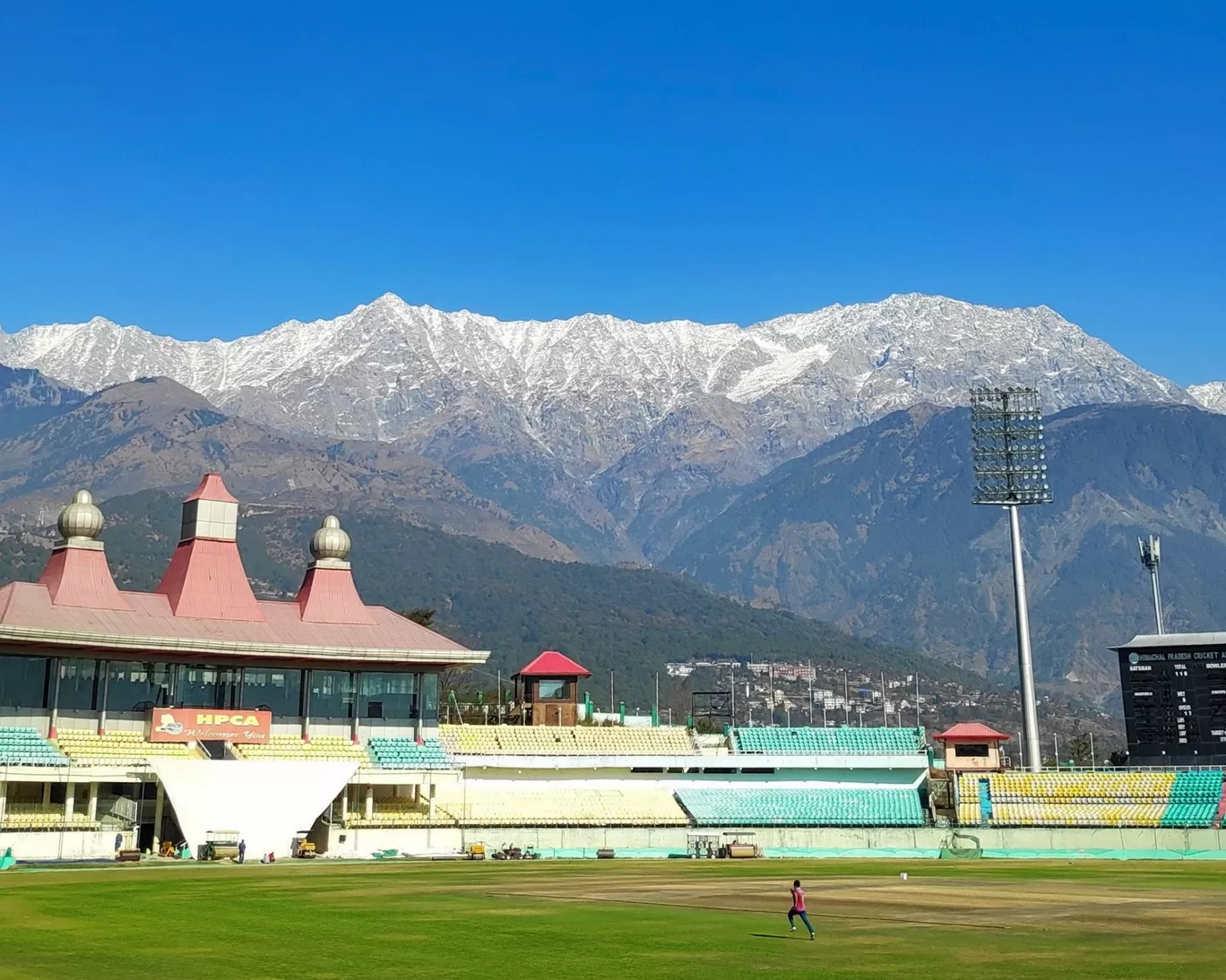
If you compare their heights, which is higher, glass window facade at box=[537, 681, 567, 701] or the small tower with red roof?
the small tower with red roof

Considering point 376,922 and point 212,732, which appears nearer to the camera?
point 376,922

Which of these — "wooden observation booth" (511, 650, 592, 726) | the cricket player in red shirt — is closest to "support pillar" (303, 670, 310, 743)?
"wooden observation booth" (511, 650, 592, 726)

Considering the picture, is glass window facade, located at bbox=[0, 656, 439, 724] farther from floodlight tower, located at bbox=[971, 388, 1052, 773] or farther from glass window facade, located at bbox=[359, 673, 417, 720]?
floodlight tower, located at bbox=[971, 388, 1052, 773]

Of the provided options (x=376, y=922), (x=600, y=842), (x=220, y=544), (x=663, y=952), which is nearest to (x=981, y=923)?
Answer: (x=663, y=952)

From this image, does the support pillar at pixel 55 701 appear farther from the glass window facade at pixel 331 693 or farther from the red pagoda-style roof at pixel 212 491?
the glass window facade at pixel 331 693

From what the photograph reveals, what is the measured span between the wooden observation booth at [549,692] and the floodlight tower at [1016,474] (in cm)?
3391

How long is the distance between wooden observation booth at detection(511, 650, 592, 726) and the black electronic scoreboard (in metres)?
40.8

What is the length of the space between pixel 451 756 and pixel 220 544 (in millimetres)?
21177

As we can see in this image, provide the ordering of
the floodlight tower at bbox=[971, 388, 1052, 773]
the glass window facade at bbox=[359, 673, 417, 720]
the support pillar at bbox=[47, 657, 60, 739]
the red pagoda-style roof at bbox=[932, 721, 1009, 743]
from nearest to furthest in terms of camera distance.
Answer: the support pillar at bbox=[47, 657, 60, 739] < the glass window facade at bbox=[359, 673, 417, 720] < the red pagoda-style roof at bbox=[932, 721, 1009, 743] < the floodlight tower at bbox=[971, 388, 1052, 773]

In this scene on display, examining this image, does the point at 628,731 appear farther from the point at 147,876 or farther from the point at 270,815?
the point at 147,876

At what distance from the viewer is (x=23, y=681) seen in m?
82.9

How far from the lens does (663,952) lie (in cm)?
3431

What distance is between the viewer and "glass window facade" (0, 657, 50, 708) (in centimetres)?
8225

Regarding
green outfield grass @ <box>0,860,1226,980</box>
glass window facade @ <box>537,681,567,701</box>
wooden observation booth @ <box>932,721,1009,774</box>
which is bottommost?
green outfield grass @ <box>0,860,1226,980</box>
